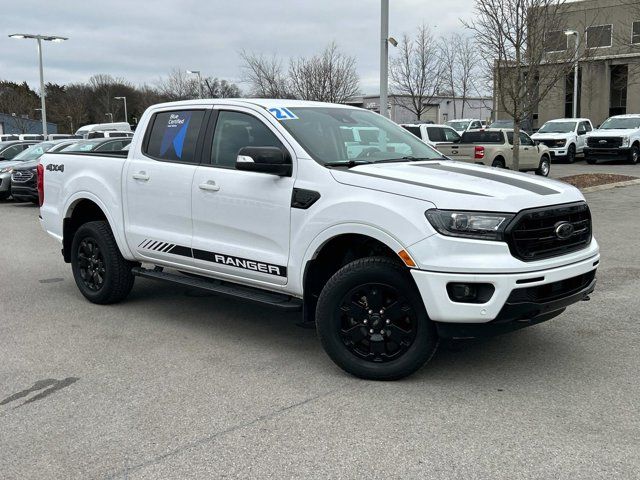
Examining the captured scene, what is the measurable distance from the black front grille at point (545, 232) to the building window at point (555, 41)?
13229 millimetres

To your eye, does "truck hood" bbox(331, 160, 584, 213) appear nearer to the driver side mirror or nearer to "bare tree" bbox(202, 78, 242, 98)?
the driver side mirror

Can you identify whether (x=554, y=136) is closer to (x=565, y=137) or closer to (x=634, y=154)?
(x=565, y=137)

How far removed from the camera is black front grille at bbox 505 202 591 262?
4.11m

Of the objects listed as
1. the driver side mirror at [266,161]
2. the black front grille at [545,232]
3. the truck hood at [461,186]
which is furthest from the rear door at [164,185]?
the black front grille at [545,232]

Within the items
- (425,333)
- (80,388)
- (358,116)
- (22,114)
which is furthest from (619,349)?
(22,114)

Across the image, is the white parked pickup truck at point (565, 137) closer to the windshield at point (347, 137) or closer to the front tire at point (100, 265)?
the windshield at point (347, 137)

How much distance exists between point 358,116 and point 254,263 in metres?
1.65

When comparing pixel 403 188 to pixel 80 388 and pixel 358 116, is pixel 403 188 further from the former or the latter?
pixel 80 388

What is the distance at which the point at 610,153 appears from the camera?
26.7m

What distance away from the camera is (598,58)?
4722 centimetres

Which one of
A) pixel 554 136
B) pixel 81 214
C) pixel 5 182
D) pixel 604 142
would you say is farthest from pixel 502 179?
pixel 554 136

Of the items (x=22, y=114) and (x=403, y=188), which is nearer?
(x=403, y=188)

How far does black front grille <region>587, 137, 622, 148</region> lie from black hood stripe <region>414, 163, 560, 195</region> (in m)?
24.2

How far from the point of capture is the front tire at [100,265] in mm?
6387
